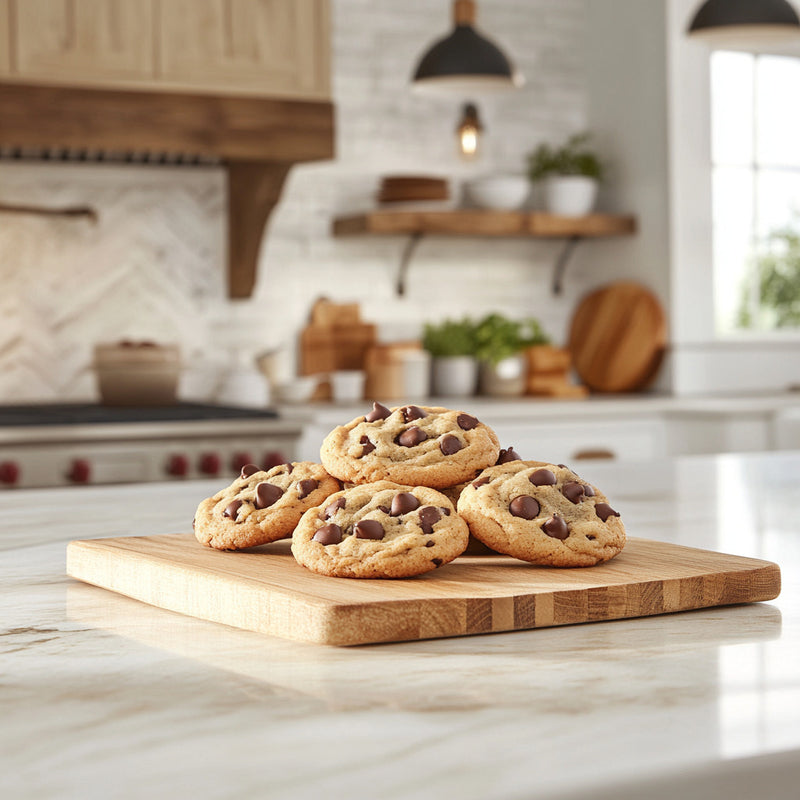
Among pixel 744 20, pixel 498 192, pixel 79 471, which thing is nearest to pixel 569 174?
pixel 498 192

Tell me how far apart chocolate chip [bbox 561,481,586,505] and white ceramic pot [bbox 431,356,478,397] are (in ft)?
11.5

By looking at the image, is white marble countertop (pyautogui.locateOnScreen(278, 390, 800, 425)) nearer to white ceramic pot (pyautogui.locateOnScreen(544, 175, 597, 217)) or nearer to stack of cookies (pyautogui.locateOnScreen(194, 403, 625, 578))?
white ceramic pot (pyautogui.locateOnScreen(544, 175, 597, 217))

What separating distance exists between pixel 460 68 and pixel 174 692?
2.84 metres

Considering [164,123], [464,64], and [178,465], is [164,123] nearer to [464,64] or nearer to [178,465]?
[464,64]

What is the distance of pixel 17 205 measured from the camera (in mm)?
4121

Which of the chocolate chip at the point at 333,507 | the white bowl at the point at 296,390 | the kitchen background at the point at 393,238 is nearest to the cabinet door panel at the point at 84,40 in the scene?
→ the kitchen background at the point at 393,238

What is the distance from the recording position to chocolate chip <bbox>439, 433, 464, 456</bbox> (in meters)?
0.97

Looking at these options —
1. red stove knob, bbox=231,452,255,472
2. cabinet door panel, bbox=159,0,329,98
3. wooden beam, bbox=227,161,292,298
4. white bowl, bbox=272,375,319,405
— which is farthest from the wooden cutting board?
white bowl, bbox=272,375,319,405

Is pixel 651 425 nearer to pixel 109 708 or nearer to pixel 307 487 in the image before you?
pixel 307 487

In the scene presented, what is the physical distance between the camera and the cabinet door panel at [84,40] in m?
3.54

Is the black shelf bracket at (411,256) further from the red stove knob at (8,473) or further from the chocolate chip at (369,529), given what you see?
the chocolate chip at (369,529)

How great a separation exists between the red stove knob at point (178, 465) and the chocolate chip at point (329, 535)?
249cm

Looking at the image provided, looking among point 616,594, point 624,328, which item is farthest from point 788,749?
point 624,328

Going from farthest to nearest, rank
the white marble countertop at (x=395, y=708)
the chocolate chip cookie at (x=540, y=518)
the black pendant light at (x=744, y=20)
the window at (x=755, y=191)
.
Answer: the window at (x=755, y=191), the black pendant light at (x=744, y=20), the chocolate chip cookie at (x=540, y=518), the white marble countertop at (x=395, y=708)
